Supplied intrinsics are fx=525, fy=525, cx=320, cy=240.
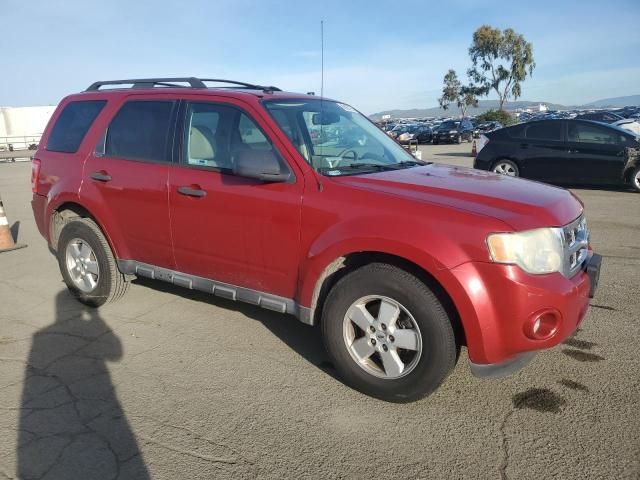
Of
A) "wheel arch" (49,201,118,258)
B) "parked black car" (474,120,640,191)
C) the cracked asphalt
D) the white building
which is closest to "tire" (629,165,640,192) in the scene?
"parked black car" (474,120,640,191)

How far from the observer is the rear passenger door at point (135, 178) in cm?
411

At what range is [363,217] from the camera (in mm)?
3096

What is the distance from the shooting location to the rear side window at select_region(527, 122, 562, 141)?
37.1ft

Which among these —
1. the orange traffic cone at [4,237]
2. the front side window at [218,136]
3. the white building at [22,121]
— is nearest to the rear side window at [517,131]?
the front side window at [218,136]

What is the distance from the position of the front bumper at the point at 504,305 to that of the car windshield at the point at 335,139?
1176mm

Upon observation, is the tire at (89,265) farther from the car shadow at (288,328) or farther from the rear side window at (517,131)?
the rear side window at (517,131)

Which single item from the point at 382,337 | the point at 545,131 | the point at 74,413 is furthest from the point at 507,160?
the point at 74,413

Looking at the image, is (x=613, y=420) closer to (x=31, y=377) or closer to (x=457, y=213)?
(x=457, y=213)

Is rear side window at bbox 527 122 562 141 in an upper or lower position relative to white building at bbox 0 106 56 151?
lower

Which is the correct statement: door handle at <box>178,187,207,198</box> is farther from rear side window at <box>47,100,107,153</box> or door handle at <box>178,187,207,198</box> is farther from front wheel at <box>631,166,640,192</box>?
front wheel at <box>631,166,640,192</box>

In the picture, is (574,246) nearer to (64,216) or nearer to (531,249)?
(531,249)

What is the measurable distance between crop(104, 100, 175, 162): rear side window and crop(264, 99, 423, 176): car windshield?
3.02 feet

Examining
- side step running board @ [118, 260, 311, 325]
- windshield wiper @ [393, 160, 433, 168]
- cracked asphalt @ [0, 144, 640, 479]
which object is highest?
windshield wiper @ [393, 160, 433, 168]

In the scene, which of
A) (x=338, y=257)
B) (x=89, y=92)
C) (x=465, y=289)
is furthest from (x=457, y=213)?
(x=89, y=92)
